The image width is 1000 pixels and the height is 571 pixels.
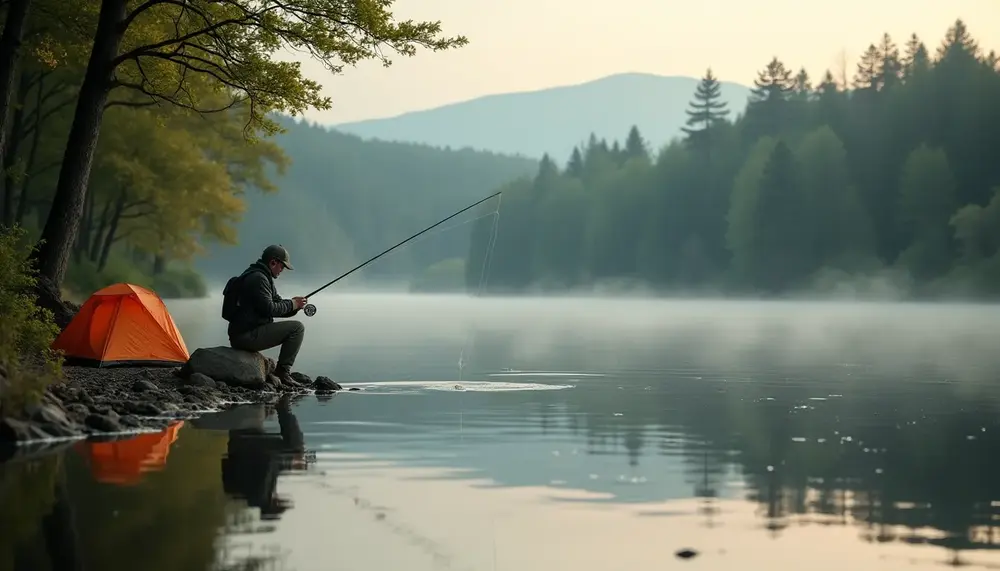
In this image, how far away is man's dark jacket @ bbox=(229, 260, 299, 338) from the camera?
64.6 feet

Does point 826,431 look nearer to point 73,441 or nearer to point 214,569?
point 73,441

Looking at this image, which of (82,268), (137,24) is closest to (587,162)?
(82,268)

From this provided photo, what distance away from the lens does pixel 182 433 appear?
14766 mm

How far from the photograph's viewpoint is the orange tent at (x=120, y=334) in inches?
844

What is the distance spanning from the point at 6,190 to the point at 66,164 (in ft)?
69.8

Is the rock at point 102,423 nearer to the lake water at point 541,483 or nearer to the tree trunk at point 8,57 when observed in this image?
the lake water at point 541,483

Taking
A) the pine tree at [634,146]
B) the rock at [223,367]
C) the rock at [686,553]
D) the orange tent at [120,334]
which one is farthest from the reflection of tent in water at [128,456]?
the pine tree at [634,146]

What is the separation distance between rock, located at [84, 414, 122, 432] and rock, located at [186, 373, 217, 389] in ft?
14.5

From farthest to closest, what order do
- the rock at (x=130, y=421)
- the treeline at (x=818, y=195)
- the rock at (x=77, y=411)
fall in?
the treeline at (x=818, y=195) → the rock at (x=130, y=421) → the rock at (x=77, y=411)

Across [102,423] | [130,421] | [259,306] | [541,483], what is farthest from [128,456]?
[259,306]

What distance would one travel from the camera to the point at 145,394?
17891 millimetres

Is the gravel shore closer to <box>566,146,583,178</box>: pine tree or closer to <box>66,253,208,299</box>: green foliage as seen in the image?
<box>66,253,208,299</box>: green foliage

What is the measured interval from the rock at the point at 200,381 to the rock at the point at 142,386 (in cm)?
97

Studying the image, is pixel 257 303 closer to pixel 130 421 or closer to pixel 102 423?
pixel 130 421
